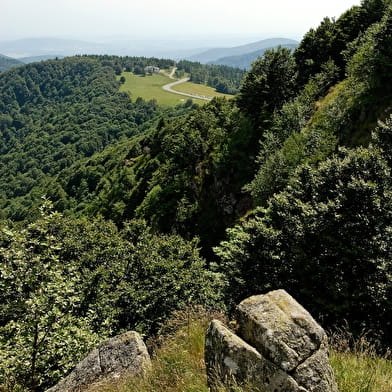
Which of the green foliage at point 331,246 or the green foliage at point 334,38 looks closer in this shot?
the green foliage at point 331,246

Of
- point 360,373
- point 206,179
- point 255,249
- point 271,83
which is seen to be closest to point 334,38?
point 271,83

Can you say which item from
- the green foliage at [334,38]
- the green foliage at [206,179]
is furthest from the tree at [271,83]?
the green foliage at [334,38]

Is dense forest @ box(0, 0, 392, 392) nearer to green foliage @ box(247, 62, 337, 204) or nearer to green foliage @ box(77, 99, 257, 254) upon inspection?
green foliage @ box(247, 62, 337, 204)

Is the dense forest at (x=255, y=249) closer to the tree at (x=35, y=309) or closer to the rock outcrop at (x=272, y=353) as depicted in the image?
the tree at (x=35, y=309)

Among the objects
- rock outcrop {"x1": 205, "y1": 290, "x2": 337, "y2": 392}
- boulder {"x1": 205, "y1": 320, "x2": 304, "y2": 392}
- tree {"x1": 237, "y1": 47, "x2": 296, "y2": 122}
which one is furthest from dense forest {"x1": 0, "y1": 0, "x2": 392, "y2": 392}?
boulder {"x1": 205, "y1": 320, "x2": 304, "y2": 392}

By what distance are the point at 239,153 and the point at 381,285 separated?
119 ft

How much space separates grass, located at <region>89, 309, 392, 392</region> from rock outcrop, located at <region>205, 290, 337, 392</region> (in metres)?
0.34

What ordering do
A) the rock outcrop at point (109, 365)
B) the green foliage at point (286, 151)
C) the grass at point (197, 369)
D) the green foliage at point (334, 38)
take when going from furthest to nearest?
the green foliage at point (334, 38), the green foliage at point (286, 151), the rock outcrop at point (109, 365), the grass at point (197, 369)

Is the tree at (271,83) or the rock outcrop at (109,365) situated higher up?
the tree at (271,83)

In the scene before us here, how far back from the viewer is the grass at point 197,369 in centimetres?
643

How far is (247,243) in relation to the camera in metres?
16.3

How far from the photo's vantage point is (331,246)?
536 inches

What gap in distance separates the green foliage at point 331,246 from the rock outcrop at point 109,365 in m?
6.41

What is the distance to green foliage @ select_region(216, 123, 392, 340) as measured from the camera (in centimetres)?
Answer: 1218
